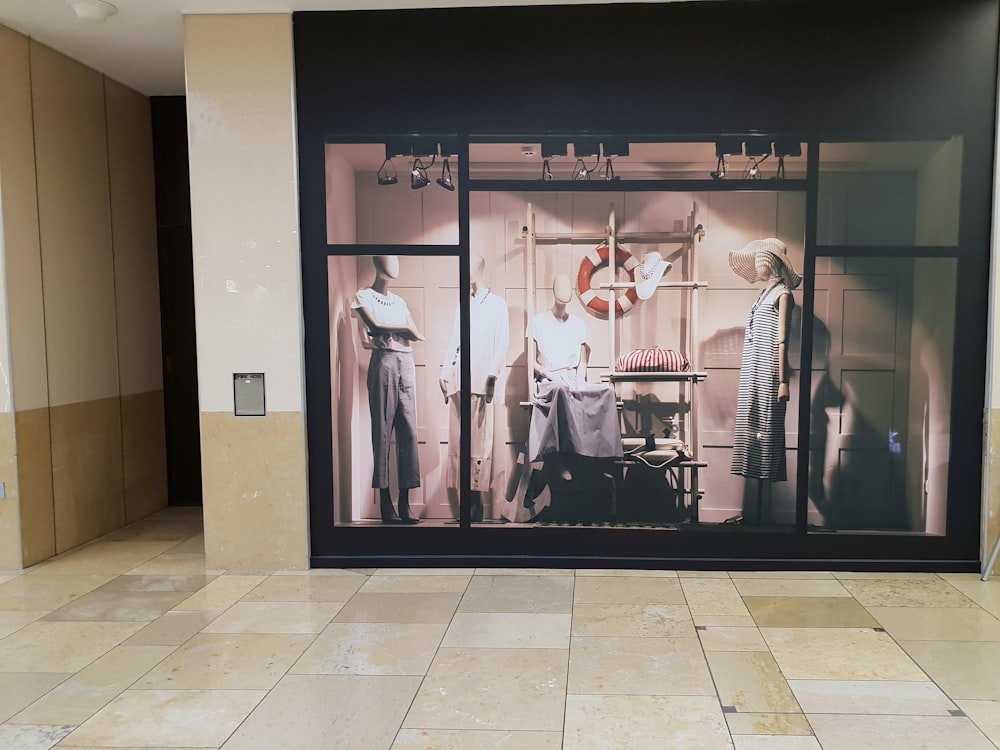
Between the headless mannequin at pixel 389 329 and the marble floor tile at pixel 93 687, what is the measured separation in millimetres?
1543

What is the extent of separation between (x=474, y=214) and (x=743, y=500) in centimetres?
246

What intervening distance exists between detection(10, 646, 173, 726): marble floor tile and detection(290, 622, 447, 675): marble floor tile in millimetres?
733

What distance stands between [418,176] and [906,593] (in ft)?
12.4

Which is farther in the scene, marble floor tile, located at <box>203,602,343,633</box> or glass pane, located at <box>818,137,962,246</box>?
glass pane, located at <box>818,137,962,246</box>

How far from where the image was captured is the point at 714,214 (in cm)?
457

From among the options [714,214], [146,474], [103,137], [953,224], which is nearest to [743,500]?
[714,214]

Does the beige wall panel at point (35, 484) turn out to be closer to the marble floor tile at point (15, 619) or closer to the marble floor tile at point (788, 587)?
the marble floor tile at point (15, 619)

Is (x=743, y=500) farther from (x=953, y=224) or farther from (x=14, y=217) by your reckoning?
(x=14, y=217)

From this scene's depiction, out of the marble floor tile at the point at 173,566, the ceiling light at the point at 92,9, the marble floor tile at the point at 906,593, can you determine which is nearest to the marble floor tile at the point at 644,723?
the marble floor tile at the point at 906,593

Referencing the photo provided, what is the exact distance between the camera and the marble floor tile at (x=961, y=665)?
3.13 metres

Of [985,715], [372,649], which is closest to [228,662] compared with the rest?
[372,649]

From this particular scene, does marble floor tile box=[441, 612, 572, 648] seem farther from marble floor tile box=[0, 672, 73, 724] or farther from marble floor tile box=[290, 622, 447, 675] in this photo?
marble floor tile box=[0, 672, 73, 724]

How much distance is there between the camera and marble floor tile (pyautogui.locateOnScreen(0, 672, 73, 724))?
3.09 metres

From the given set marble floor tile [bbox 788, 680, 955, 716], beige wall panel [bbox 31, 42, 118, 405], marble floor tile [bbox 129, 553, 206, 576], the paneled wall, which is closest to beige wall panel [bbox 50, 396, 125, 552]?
the paneled wall
